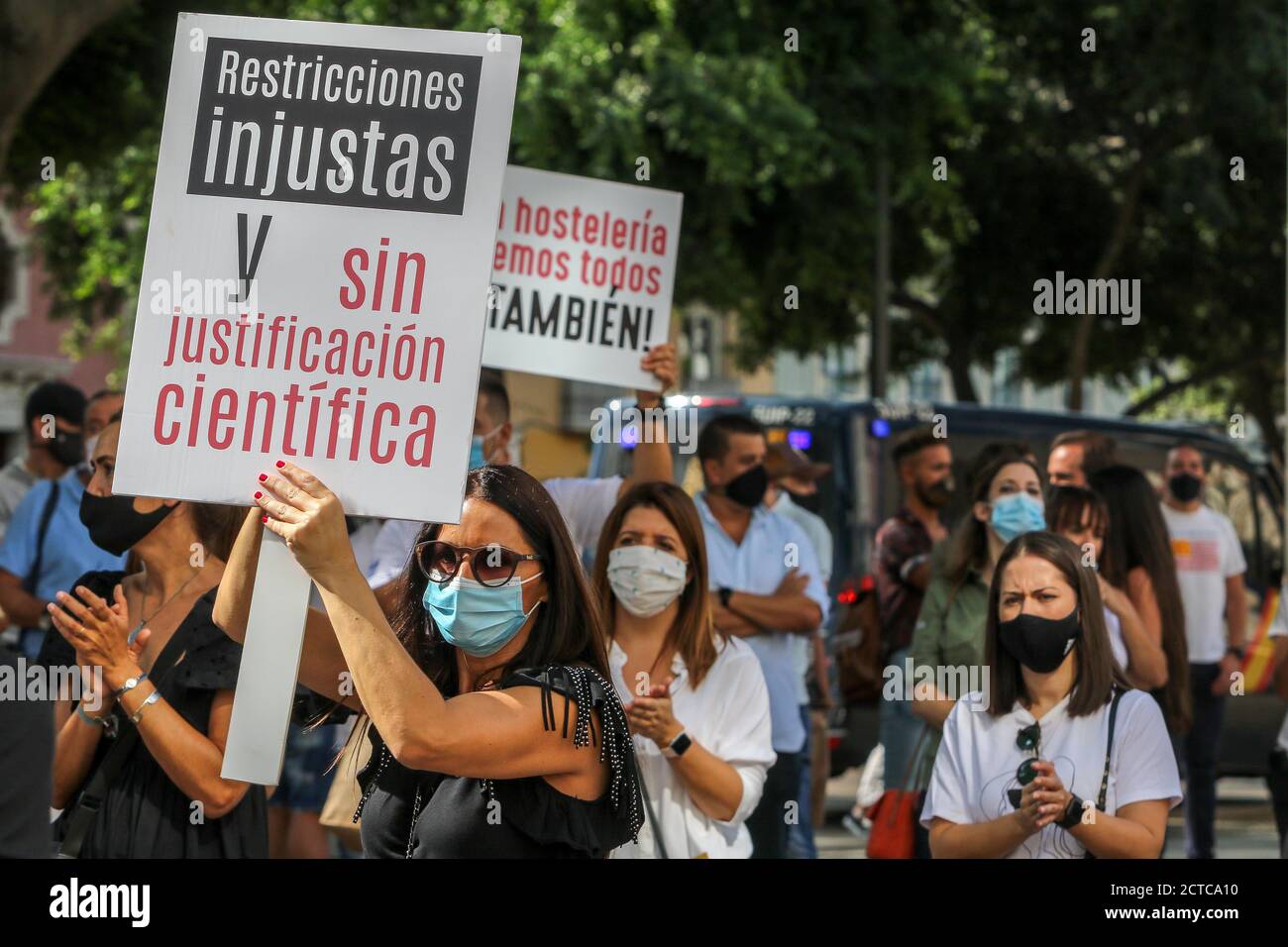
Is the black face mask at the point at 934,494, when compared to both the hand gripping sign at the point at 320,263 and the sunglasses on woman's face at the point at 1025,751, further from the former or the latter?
the hand gripping sign at the point at 320,263

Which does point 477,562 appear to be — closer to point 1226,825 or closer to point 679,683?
point 679,683

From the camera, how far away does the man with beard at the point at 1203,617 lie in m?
8.55

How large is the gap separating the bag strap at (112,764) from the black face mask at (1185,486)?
241 inches

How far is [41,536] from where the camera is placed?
675cm

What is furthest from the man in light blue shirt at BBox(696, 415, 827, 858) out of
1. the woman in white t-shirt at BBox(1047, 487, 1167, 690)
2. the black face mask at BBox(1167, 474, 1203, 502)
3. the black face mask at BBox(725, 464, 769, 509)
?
the black face mask at BBox(1167, 474, 1203, 502)

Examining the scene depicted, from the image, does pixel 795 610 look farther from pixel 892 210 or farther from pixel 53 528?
pixel 892 210

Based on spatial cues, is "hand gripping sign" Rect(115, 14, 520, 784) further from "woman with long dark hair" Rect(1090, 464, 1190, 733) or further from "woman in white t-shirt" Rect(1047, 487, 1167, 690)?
"woman with long dark hair" Rect(1090, 464, 1190, 733)

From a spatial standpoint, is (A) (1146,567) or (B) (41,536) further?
(B) (41,536)

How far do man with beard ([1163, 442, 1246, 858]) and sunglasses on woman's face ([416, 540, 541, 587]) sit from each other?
Answer: 18.4 feet

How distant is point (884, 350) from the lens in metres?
19.1

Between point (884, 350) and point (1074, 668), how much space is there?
14.8 metres

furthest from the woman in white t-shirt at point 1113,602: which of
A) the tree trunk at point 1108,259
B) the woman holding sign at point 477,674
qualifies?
the tree trunk at point 1108,259

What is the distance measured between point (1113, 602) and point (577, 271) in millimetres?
2158

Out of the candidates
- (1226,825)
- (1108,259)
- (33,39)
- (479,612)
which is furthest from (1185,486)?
(1108,259)
